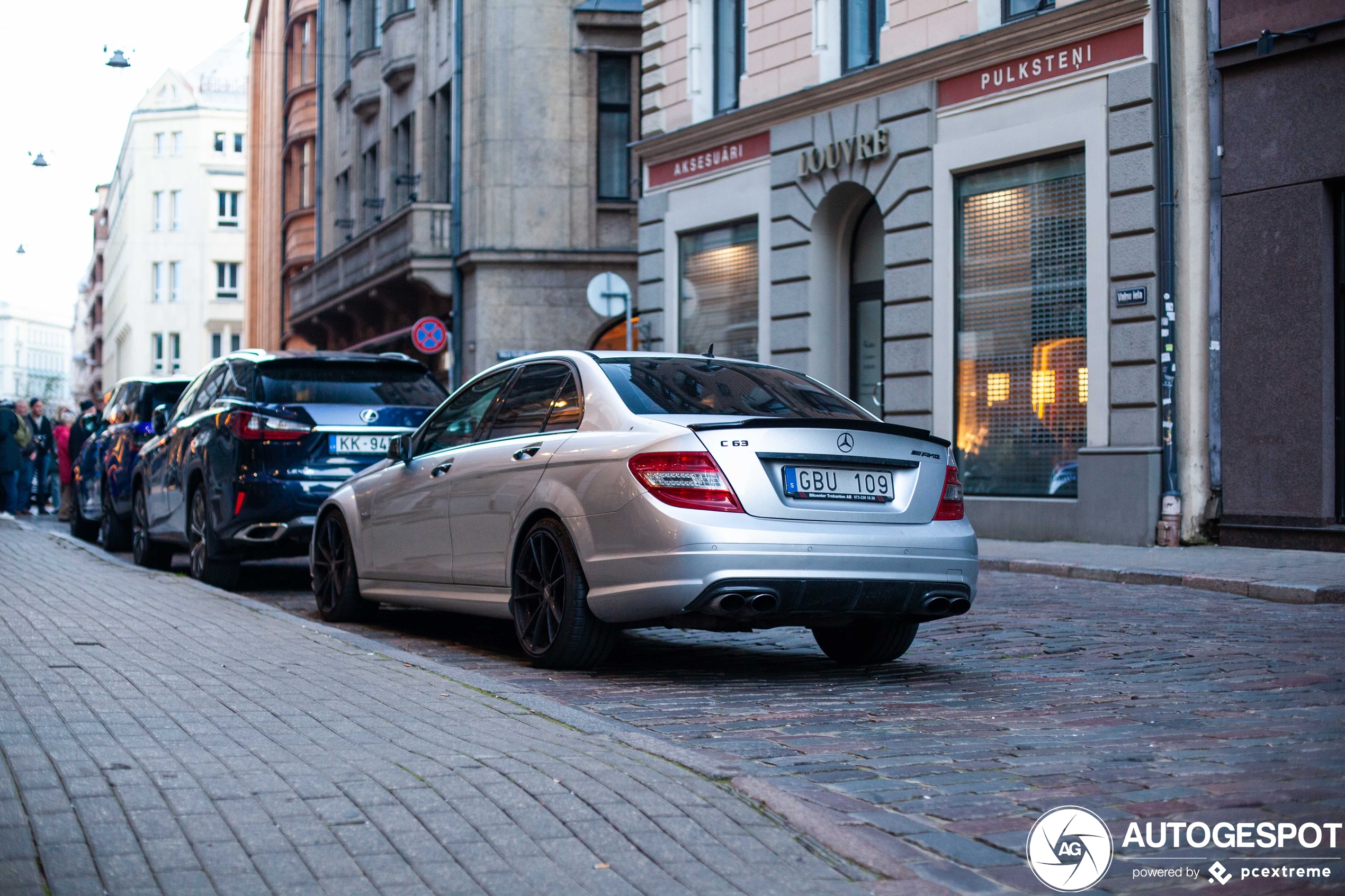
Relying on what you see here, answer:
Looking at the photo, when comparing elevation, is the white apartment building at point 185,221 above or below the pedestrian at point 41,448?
above

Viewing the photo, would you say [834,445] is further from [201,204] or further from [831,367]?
[201,204]

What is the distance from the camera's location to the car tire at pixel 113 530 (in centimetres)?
1550

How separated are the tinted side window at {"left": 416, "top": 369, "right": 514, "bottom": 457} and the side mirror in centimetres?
5

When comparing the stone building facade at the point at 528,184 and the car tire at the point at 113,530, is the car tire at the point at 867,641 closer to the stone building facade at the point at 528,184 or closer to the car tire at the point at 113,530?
the car tire at the point at 113,530

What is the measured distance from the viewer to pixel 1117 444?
15.3 meters

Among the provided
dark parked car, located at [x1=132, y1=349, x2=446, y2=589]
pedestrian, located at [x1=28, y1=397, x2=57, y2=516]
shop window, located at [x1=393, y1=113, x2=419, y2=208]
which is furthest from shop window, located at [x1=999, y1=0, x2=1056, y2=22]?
shop window, located at [x1=393, y1=113, x2=419, y2=208]

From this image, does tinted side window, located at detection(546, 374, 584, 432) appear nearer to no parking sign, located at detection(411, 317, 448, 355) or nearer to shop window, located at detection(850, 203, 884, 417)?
shop window, located at detection(850, 203, 884, 417)

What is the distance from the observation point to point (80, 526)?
18.2 m

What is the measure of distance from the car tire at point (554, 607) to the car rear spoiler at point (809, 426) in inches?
35.7

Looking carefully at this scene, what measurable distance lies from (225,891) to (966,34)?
1556 cm

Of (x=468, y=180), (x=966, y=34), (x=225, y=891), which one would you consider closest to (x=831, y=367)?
(x=966, y=34)

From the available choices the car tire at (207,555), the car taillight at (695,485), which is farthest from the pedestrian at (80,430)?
the car taillight at (695,485)

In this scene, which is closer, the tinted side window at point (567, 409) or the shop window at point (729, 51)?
the tinted side window at point (567, 409)

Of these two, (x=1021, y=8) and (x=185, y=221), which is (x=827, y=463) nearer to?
(x=1021, y=8)
